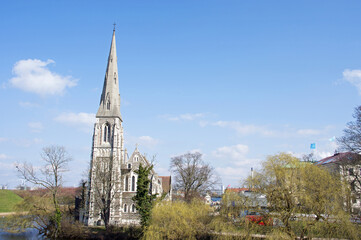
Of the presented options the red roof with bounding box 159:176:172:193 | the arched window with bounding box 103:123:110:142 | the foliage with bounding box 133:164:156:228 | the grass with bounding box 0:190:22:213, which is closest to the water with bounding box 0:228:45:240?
the foliage with bounding box 133:164:156:228

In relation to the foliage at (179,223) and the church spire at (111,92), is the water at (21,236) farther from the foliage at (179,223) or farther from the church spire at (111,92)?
the church spire at (111,92)

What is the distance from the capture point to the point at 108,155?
151ft

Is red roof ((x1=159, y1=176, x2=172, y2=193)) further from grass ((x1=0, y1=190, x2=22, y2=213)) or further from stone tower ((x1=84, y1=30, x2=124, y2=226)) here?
grass ((x1=0, y1=190, x2=22, y2=213))

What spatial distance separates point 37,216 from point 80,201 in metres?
16.1

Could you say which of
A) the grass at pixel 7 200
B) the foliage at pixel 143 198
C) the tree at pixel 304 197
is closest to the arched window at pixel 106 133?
the foliage at pixel 143 198

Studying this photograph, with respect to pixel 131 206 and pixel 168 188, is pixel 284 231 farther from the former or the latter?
pixel 168 188

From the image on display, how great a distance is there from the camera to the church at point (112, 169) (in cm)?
3948

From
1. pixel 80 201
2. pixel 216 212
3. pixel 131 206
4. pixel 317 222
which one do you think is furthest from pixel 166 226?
pixel 80 201

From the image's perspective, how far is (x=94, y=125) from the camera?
47.6 metres

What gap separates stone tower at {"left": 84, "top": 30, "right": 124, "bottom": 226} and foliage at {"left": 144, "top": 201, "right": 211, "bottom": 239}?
1525 centimetres

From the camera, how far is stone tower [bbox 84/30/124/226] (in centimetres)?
3888

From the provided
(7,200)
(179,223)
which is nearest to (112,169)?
(179,223)

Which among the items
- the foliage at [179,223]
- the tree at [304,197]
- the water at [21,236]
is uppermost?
the tree at [304,197]

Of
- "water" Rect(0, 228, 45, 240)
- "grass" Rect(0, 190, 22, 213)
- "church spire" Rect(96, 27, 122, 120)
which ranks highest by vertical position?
"church spire" Rect(96, 27, 122, 120)
